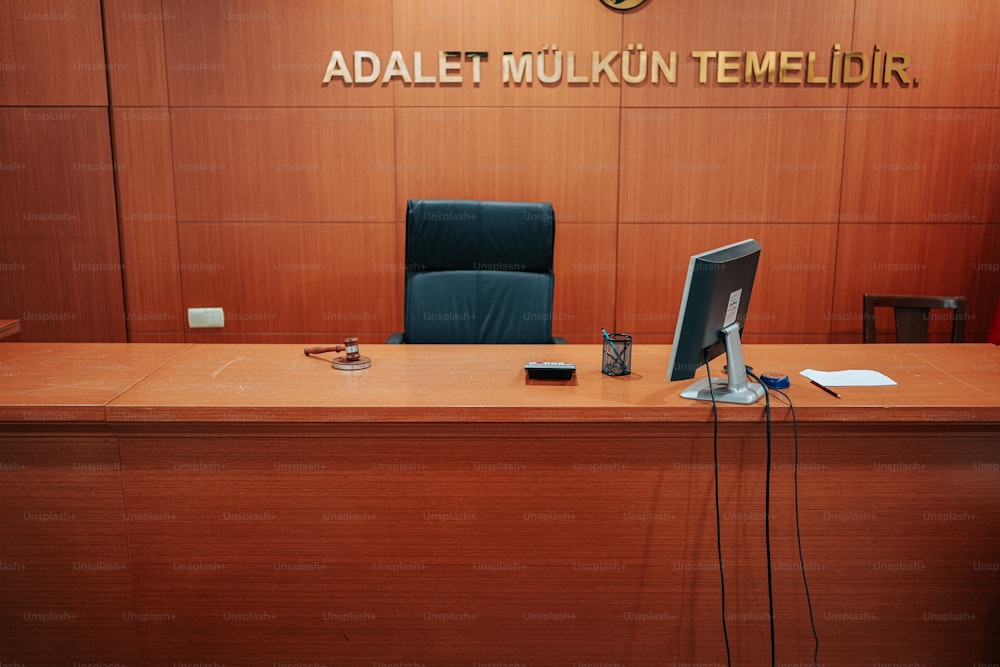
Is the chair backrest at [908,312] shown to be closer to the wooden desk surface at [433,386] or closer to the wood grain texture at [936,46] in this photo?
the wooden desk surface at [433,386]

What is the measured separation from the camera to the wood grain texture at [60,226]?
3.86 metres

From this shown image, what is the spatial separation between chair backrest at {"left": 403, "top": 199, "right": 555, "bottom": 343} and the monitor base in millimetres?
1031

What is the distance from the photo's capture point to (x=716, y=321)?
2.02 m

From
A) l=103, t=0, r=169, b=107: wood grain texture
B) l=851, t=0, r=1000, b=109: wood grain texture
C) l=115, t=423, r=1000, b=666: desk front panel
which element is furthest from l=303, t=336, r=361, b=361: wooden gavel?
l=851, t=0, r=1000, b=109: wood grain texture

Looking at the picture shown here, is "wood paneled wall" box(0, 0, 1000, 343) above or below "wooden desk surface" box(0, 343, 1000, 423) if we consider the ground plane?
above

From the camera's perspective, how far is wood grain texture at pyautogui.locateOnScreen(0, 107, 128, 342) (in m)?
3.86

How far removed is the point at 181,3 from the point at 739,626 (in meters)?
3.73

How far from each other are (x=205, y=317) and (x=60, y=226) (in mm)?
882

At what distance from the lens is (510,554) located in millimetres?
2057

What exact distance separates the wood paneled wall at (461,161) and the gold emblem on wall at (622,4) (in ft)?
0.12

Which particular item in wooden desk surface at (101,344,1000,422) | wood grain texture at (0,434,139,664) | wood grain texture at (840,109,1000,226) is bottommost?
wood grain texture at (0,434,139,664)

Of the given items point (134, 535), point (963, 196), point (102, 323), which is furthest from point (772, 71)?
point (102, 323)

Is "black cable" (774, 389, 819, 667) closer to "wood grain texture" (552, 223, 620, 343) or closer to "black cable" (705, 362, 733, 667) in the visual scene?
"black cable" (705, 362, 733, 667)

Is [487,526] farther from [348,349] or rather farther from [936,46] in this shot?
[936,46]
